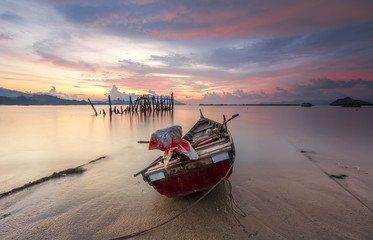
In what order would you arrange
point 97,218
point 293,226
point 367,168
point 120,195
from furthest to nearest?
point 367,168 → point 120,195 → point 97,218 → point 293,226

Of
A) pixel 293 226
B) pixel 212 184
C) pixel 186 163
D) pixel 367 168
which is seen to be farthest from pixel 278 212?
pixel 367 168

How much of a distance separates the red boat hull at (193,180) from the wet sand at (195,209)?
1.99 feet

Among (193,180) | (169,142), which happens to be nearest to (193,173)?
(193,180)

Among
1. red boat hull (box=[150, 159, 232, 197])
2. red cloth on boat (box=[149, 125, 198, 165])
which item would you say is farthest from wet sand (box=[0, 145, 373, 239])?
red cloth on boat (box=[149, 125, 198, 165])

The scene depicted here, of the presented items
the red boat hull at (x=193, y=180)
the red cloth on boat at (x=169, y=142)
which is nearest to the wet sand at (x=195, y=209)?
the red boat hull at (x=193, y=180)

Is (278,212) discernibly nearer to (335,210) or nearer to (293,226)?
(293,226)

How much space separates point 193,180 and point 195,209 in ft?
2.80

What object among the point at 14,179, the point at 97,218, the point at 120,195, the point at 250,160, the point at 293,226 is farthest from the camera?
the point at 250,160

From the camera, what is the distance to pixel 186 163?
180 inches

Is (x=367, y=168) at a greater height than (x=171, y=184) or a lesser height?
lesser

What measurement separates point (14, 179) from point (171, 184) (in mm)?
6535

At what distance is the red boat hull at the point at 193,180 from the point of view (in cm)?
449

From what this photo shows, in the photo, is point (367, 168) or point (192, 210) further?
point (367, 168)

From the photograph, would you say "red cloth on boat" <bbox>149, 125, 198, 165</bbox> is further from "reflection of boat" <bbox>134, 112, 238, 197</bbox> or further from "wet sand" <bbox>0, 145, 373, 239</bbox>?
"wet sand" <bbox>0, 145, 373, 239</bbox>
